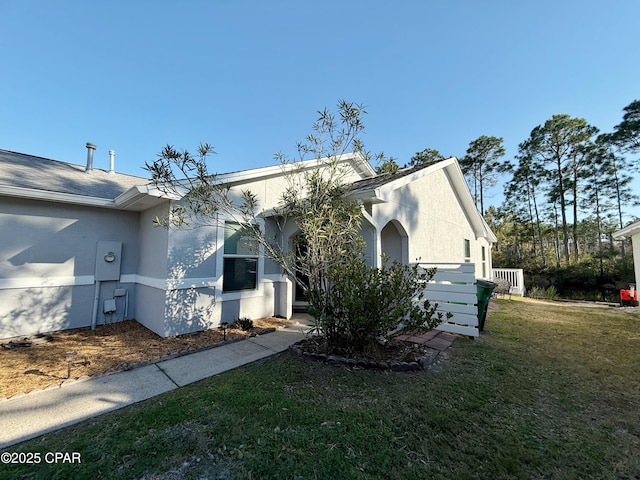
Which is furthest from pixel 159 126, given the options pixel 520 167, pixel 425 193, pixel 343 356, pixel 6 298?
pixel 520 167

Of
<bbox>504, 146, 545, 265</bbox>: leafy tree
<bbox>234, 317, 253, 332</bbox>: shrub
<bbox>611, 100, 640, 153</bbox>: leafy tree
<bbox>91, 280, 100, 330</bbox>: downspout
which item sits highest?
<bbox>611, 100, 640, 153</bbox>: leafy tree

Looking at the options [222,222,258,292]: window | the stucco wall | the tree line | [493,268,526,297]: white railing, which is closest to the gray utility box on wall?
the stucco wall

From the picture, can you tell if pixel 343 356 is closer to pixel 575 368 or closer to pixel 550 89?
pixel 575 368

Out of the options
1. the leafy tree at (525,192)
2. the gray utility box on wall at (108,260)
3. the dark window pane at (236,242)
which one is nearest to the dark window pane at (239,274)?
the dark window pane at (236,242)

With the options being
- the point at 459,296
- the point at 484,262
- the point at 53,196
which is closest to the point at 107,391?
the point at 53,196

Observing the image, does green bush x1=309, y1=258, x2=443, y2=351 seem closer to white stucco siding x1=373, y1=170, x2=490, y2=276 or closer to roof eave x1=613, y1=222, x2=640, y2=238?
white stucco siding x1=373, y1=170, x2=490, y2=276

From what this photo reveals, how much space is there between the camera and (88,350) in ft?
17.1

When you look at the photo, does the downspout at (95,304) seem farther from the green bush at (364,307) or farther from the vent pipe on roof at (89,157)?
the green bush at (364,307)

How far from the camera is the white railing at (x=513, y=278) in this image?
50.4ft

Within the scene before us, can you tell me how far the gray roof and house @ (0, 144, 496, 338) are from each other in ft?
0.12

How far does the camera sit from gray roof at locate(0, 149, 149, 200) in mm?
6436

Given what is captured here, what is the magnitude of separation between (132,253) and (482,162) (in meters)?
31.6

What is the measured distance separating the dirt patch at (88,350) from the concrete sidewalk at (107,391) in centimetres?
30

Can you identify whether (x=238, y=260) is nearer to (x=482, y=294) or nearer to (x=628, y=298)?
(x=482, y=294)
